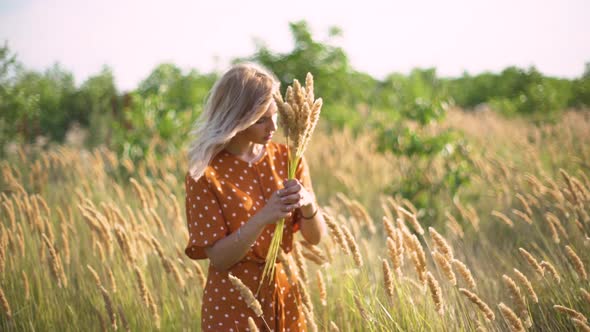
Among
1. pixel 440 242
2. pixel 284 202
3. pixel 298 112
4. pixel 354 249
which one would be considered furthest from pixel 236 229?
pixel 440 242

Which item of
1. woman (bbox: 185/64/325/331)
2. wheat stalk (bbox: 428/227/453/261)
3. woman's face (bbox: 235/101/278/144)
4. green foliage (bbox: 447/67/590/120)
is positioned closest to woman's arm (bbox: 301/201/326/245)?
woman (bbox: 185/64/325/331)

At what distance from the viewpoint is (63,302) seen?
2.80 m

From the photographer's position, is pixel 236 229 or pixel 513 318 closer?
pixel 513 318

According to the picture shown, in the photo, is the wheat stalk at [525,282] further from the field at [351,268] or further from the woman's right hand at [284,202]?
the woman's right hand at [284,202]

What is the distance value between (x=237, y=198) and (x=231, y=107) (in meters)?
0.37

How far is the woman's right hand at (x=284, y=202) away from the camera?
161cm

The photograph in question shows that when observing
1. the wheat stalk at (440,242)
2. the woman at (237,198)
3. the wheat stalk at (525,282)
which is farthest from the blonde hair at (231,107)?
the wheat stalk at (525,282)

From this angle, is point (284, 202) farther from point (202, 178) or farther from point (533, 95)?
point (533, 95)

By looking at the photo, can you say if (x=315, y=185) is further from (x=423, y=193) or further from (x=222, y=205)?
(x=222, y=205)

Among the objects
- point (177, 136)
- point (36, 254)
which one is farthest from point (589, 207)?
point (177, 136)

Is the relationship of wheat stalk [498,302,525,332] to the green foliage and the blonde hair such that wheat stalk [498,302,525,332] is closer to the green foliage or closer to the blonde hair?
the blonde hair

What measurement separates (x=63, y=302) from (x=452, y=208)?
12.0ft

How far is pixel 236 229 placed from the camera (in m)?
1.87

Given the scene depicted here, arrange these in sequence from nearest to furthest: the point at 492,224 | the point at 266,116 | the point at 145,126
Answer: the point at 266,116, the point at 492,224, the point at 145,126
